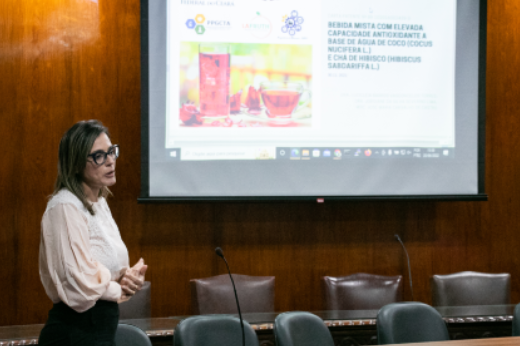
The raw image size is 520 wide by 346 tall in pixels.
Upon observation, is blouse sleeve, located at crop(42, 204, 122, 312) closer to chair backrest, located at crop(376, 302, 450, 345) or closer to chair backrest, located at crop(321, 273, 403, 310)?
chair backrest, located at crop(376, 302, 450, 345)

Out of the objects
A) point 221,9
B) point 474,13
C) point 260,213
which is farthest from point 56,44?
point 474,13

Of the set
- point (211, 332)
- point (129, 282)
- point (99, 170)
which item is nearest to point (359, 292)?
point (211, 332)

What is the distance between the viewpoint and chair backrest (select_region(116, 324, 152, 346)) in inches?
82.1

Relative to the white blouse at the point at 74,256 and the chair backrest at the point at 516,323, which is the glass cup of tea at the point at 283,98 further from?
the white blouse at the point at 74,256

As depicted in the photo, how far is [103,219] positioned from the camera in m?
2.00

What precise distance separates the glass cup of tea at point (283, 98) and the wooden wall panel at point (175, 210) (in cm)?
72

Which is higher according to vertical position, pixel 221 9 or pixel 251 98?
pixel 221 9

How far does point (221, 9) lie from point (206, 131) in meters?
0.90

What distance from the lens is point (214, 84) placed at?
3795 millimetres

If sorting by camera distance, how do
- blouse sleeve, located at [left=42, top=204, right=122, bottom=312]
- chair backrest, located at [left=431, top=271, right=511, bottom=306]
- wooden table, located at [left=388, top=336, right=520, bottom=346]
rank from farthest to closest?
chair backrest, located at [left=431, top=271, right=511, bottom=306] < wooden table, located at [left=388, top=336, right=520, bottom=346] < blouse sleeve, located at [left=42, top=204, right=122, bottom=312]

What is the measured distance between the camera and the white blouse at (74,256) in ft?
5.75

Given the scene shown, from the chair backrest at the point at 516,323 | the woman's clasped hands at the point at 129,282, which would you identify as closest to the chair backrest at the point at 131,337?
the woman's clasped hands at the point at 129,282

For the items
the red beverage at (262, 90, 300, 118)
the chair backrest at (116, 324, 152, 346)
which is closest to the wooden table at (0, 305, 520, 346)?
the chair backrest at (116, 324, 152, 346)

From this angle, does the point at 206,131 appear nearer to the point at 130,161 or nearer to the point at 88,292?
the point at 130,161
